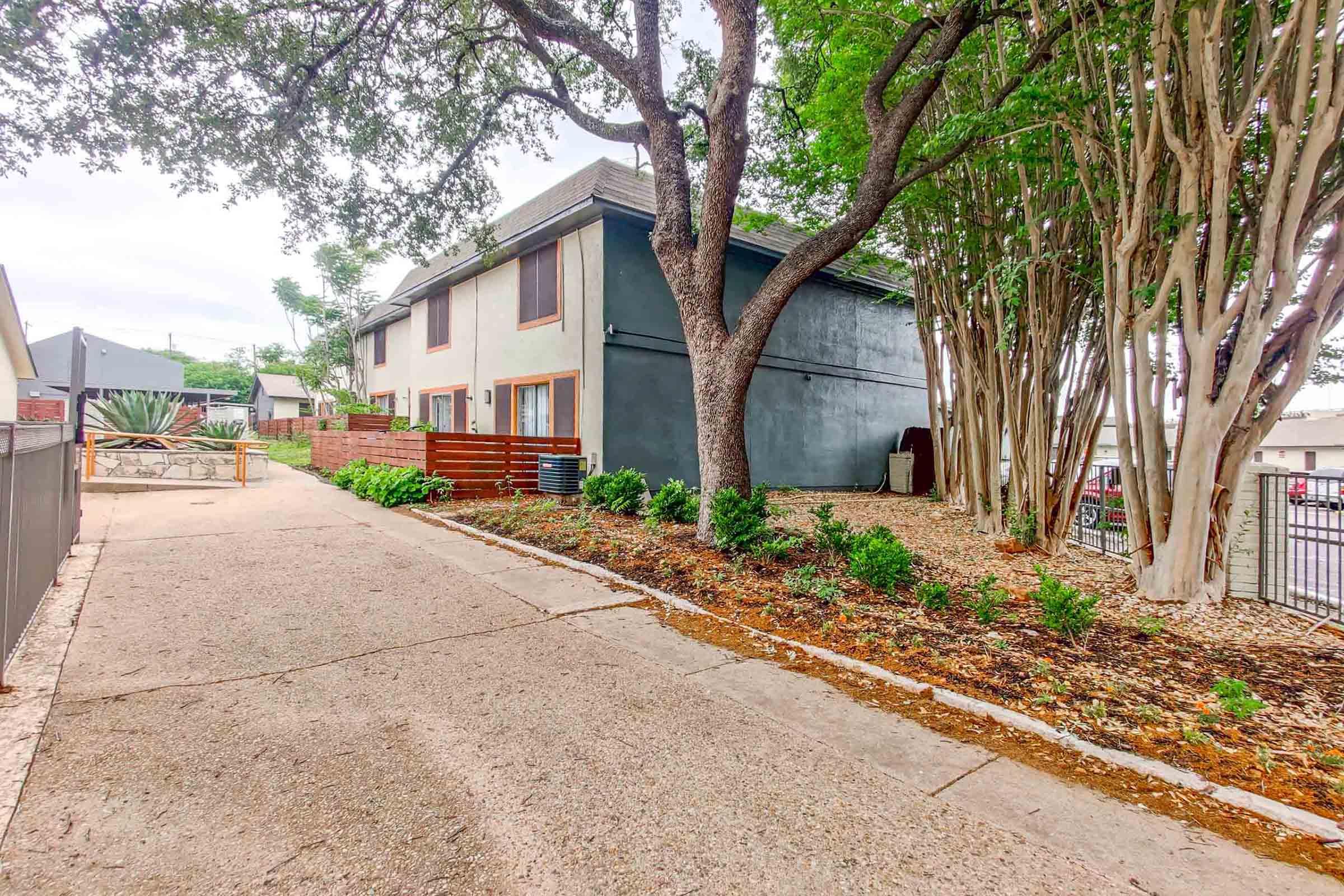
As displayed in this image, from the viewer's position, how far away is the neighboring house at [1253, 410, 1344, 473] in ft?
96.0

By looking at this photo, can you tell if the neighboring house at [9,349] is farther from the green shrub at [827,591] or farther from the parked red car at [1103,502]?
the parked red car at [1103,502]

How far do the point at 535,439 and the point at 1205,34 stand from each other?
8927 millimetres

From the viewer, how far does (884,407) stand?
48.0ft

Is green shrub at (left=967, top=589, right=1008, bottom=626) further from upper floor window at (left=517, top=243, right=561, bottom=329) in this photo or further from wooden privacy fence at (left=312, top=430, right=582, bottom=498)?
upper floor window at (left=517, top=243, right=561, bottom=329)

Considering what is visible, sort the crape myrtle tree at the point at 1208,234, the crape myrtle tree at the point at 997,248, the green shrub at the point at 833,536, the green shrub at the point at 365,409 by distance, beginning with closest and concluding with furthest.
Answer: the crape myrtle tree at the point at 1208,234
the green shrub at the point at 833,536
the crape myrtle tree at the point at 997,248
the green shrub at the point at 365,409

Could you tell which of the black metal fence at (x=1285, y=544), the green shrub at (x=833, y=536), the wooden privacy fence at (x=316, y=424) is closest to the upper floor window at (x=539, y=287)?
the wooden privacy fence at (x=316, y=424)

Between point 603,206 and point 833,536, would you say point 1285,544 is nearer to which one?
point 833,536

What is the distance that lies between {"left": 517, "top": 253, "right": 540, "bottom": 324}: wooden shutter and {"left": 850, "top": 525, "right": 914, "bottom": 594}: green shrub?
8.41 metres

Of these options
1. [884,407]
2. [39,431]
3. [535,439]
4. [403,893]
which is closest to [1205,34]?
[403,893]

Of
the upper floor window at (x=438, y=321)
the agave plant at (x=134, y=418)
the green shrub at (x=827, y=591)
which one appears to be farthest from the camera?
the upper floor window at (x=438, y=321)

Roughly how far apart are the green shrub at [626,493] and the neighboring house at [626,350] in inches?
69.6

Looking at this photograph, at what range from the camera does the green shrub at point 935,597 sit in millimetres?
3959

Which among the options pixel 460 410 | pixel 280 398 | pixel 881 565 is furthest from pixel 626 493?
pixel 280 398

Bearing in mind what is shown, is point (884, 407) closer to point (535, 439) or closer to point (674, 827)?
point (535, 439)
